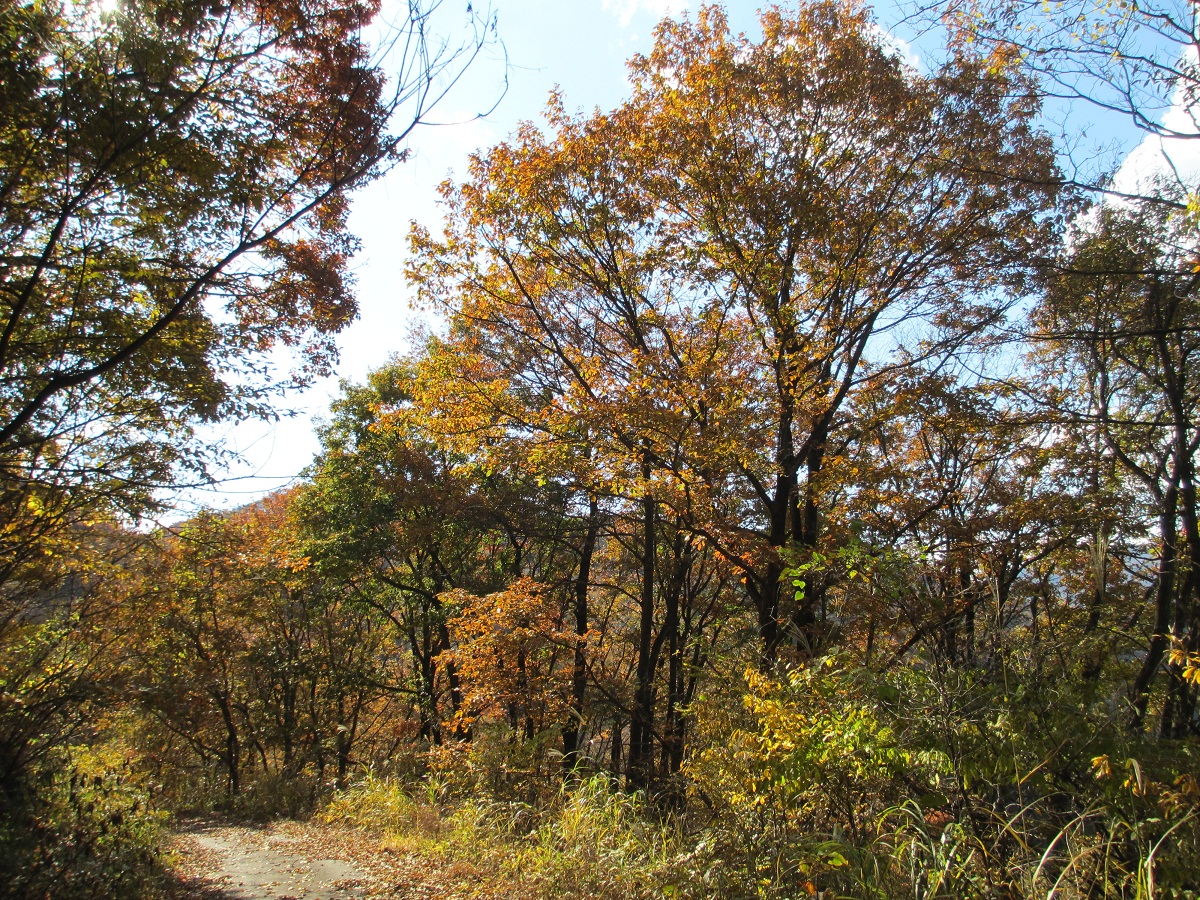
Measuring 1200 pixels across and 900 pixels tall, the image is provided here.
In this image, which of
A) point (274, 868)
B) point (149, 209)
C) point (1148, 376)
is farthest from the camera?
point (1148, 376)

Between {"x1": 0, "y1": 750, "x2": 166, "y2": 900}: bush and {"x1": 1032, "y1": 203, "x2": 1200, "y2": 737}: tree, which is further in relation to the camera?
{"x1": 1032, "y1": 203, "x2": 1200, "y2": 737}: tree

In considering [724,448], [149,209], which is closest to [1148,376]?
[724,448]

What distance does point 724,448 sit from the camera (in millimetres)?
7703

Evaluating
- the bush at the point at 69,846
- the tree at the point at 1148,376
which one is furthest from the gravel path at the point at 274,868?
the tree at the point at 1148,376

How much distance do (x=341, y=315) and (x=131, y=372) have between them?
174cm

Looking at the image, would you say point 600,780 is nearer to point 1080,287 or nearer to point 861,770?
point 861,770

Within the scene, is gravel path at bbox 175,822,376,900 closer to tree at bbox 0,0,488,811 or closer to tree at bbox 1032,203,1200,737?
tree at bbox 0,0,488,811

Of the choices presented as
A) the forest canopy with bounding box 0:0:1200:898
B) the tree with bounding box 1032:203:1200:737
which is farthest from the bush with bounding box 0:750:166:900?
the tree with bounding box 1032:203:1200:737

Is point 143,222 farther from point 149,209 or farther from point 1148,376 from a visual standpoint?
point 1148,376

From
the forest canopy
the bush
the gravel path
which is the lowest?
the gravel path

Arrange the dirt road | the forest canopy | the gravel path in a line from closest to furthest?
the forest canopy, the dirt road, the gravel path

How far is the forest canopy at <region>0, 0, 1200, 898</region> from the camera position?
409cm

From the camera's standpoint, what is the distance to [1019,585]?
10.4m

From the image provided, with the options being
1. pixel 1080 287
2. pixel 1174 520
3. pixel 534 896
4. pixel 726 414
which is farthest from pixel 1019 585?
pixel 534 896
